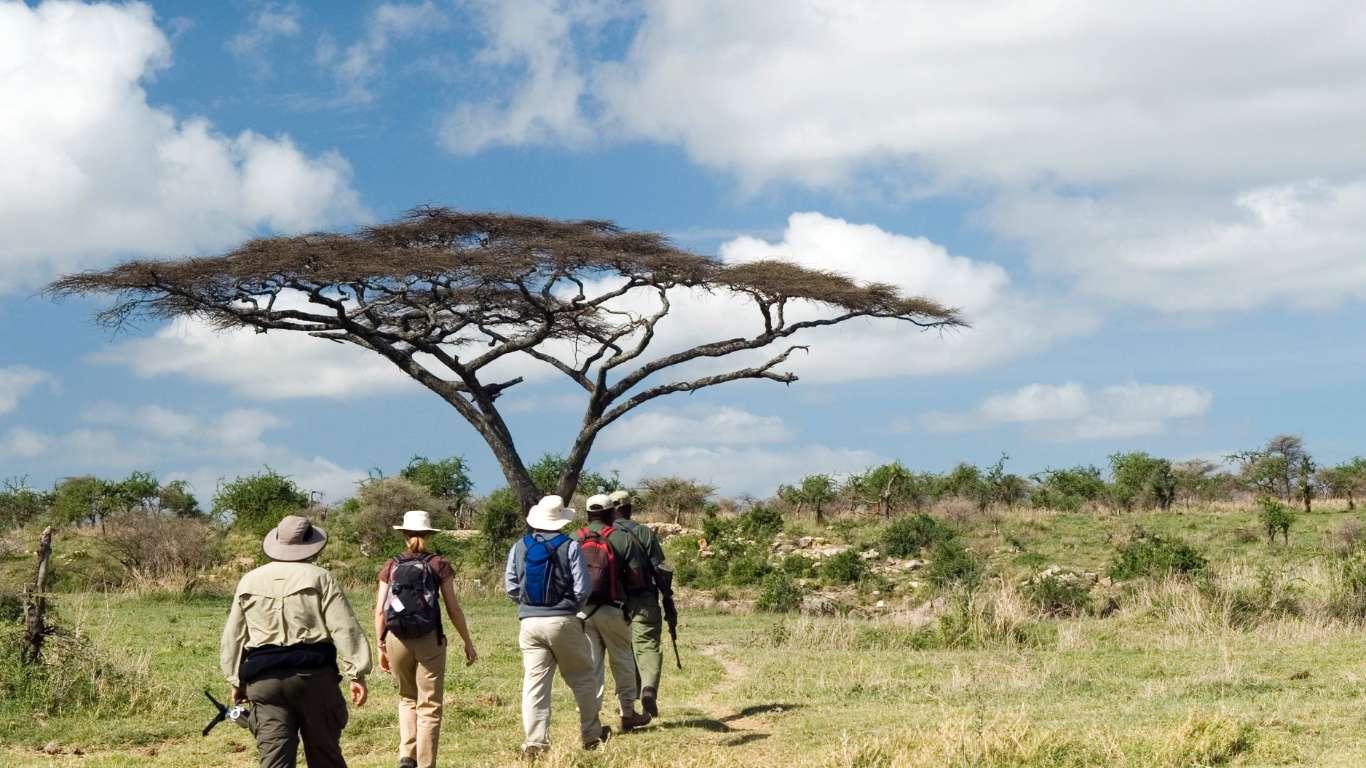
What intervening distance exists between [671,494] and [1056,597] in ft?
71.4

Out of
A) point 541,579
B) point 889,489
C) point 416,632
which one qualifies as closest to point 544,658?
point 541,579

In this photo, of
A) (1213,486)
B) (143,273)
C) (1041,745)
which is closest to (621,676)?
(1041,745)

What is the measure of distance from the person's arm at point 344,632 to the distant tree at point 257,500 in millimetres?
29785

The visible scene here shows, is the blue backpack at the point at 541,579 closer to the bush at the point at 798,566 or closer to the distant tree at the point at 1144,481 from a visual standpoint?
the bush at the point at 798,566

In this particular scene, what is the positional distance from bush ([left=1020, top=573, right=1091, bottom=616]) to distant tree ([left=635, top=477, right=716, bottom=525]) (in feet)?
68.7

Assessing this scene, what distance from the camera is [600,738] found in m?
8.81

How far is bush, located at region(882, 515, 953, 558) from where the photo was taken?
27.4m

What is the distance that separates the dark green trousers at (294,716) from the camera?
254 inches

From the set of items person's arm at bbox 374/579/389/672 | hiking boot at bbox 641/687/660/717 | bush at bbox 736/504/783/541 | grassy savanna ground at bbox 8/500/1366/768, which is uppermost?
bush at bbox 736/504/783/541

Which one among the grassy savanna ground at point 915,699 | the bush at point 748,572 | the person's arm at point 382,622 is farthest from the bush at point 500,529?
the person's arm at point 382,622

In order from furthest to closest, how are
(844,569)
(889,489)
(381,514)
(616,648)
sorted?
(889,489)
(381,514)
(844,569)
(616,648)

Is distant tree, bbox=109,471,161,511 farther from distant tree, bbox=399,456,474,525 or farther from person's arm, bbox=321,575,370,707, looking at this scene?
person's arm, bbox=321,575,370,707

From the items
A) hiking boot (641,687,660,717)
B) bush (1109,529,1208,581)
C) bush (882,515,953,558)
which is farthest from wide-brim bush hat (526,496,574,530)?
bush (882,515,953,558)

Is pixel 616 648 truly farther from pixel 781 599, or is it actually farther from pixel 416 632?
pixel 781 599
